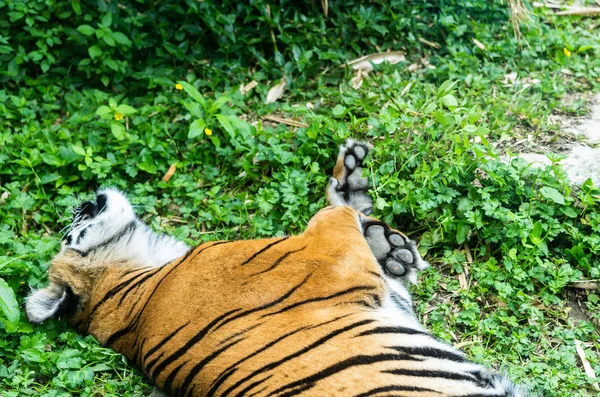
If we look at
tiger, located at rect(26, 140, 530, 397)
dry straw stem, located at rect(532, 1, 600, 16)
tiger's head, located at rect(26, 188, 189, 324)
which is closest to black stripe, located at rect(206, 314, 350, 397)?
tiger, located at rect(26, 140, 530, 397)

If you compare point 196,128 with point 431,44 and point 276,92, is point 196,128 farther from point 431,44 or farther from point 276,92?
point 431,44

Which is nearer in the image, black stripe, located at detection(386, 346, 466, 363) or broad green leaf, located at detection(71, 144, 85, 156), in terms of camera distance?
black stripe, located at detection(386, 346, 466, 363)

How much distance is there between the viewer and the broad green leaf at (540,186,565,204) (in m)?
3.42

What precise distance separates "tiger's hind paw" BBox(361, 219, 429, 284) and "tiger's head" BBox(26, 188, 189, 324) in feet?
3.28

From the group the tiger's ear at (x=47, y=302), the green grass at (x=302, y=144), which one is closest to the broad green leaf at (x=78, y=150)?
the green grass at (x=302, y=144)

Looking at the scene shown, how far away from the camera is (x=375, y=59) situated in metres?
4.80

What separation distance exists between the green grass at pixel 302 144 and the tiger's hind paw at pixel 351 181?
0.08 m

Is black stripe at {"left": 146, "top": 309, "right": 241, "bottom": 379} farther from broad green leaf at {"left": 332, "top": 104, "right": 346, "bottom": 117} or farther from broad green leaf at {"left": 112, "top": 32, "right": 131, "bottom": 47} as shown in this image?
broad green leaf at {"left": 112, "top": 32, "right": 131, "bottom": 47}

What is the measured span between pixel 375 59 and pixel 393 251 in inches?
73.0

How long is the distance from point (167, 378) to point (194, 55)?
257 cm

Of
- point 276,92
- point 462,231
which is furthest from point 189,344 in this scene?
point 276,92

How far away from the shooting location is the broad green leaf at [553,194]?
11.2 feet

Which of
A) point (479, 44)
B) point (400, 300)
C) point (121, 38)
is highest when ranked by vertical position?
point (121, 38)

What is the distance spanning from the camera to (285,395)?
2.58 m
